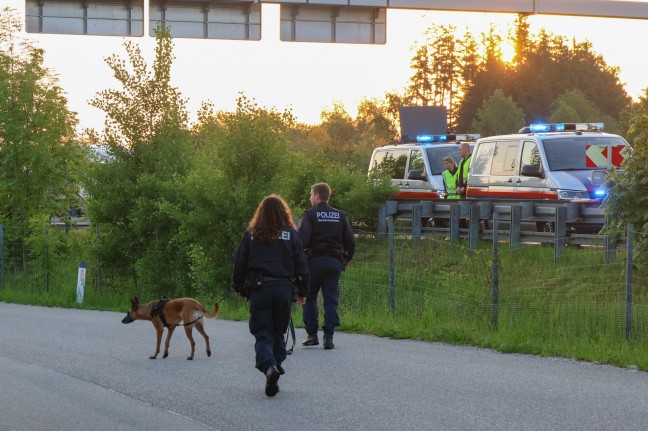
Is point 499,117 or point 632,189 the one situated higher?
point 499,117

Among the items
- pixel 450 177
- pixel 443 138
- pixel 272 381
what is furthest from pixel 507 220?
pixel 272 381

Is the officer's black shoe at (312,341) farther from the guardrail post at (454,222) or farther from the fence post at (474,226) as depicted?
the guardrail post at (454,222)

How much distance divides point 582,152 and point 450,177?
4342 millimetres

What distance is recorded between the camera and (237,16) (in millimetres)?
27359

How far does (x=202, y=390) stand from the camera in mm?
10852

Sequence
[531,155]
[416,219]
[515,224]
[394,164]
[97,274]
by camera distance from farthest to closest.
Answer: [394,164]
[97,274]
[416,219]
[531,155]
[515,224]

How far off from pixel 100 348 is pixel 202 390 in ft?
14.0

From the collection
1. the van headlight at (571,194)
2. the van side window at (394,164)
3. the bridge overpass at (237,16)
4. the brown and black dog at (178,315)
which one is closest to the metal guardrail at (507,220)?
the van headlight at (571,194)

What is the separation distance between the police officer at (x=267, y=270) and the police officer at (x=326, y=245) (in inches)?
105

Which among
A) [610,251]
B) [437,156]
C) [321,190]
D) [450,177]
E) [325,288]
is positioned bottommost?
[325,288]

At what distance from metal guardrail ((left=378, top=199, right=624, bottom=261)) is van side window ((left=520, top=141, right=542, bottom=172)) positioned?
3.91 feet

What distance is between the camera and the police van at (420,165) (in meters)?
30.0

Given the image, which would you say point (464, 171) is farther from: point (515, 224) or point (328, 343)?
point (328, 343)

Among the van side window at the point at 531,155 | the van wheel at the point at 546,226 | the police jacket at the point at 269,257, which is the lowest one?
A: the van wheel at the point at 546,226
